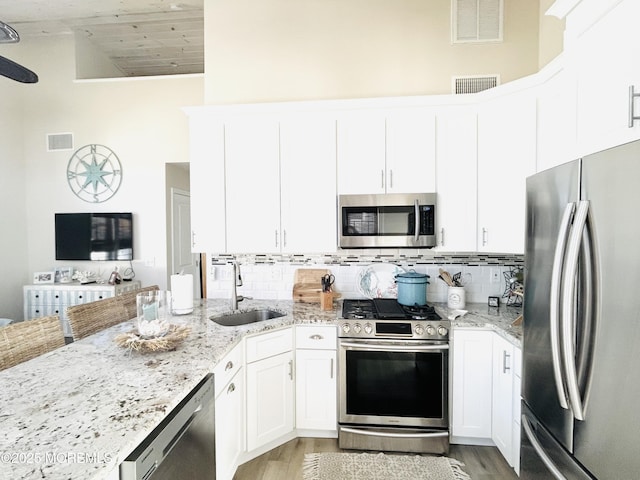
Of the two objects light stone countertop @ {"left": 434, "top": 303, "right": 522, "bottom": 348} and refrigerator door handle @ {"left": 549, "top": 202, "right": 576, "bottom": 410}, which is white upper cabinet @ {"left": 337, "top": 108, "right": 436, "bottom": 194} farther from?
refrigerator door handle @ {"left": 549, "top": 202, "right": 576, "bottom": 410}

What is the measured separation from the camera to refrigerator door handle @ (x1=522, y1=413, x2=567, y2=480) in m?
1.16

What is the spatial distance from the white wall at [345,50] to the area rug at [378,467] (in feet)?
9.11

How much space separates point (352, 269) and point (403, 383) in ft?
3.39

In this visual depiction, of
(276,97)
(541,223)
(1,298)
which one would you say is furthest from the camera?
(1,298)

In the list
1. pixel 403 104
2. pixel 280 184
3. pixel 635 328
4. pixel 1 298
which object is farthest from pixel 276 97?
pixel 1 298

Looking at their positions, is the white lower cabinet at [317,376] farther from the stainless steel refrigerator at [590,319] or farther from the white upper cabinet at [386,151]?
the stainless steel refrigerator at [590,319]

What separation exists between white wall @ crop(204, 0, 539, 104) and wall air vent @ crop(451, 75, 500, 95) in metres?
0.05

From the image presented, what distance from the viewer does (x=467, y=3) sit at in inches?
105

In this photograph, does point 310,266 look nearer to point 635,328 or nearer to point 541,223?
point 541,223

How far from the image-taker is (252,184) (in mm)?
2596

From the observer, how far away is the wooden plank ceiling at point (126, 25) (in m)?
3.57

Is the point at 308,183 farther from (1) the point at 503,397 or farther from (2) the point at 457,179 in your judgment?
(1) the point at 503,397

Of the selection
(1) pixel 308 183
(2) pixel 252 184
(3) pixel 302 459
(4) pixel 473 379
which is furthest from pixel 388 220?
(3) pixel 302 459

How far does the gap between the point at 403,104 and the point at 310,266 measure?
1.54 metres
